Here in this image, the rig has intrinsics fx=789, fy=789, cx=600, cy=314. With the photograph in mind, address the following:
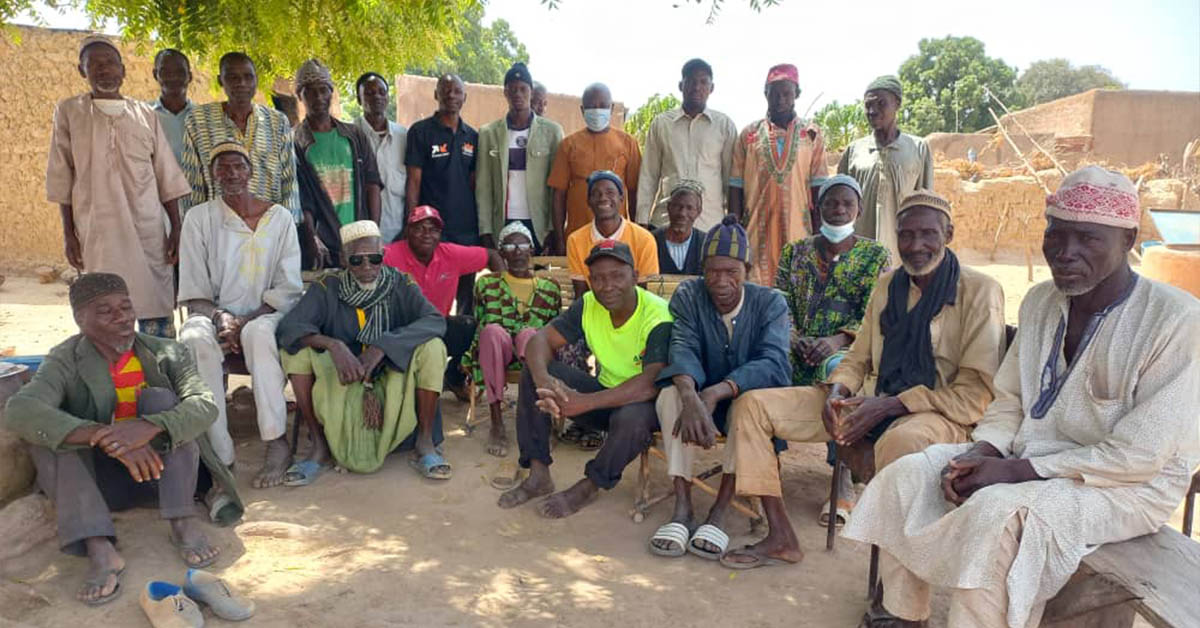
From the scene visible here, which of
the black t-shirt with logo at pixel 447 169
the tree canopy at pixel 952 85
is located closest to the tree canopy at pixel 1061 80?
the tree canopy at pixel 952 85

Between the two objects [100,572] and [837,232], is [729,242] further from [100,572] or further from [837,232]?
[100,572]

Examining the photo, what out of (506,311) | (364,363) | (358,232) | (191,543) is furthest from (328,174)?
(191,543)

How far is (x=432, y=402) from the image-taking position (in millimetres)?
4852

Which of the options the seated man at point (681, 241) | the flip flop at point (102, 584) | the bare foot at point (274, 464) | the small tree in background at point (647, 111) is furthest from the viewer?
the small tree in background at point (647, 111)

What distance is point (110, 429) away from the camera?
3359mm

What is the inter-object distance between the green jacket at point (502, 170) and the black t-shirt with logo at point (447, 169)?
88 millimetres

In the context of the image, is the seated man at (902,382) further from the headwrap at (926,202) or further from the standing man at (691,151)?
the standing man at (691,151)

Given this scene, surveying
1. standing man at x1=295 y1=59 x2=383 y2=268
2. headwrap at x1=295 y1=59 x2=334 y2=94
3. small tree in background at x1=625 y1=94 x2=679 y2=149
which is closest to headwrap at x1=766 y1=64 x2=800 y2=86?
standing man at x1=295 y1=59 x2=383 y2=268

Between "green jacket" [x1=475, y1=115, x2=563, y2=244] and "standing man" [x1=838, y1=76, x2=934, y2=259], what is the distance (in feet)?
7.88

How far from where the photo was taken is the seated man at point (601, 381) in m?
4.12

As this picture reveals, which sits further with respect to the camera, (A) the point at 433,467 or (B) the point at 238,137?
(B) the point at 238,137

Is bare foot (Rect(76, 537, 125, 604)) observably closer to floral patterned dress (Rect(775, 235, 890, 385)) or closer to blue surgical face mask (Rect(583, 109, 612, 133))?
floral patterned dress (Rect(775, 235, 890, 385))

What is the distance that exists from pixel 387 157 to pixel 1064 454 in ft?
16.9

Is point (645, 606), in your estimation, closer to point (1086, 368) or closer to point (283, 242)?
point (1086, 368)
